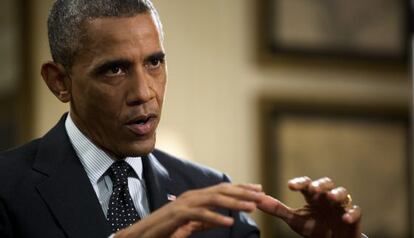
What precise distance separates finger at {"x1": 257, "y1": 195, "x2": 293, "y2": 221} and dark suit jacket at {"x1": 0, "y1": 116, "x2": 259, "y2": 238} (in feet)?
0.71

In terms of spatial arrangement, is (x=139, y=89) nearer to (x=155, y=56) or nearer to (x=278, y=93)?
(x=155, y=56)

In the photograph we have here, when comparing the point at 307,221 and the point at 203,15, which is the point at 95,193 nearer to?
the point at 307,221

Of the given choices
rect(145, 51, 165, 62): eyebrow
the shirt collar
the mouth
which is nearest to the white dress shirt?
the shirt collar

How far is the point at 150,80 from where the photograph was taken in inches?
70.7

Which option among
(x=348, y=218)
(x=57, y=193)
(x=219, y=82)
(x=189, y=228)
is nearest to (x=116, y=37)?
(x=57, y=193)

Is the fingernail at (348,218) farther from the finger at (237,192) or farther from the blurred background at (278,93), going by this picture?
the blurred background at (278,93)

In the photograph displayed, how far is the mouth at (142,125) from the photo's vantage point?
5.86ft

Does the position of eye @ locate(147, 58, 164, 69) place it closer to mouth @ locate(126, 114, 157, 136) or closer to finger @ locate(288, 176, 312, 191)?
mouth @ locate(126, 114, 157, 136)

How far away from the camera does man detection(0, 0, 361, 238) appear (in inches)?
69.2

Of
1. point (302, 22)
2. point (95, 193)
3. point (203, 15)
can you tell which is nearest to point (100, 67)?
point (95, 193)

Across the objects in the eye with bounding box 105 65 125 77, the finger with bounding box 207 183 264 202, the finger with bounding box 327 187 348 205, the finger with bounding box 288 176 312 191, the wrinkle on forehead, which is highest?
the wrinkle on forehead

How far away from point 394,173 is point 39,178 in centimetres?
242

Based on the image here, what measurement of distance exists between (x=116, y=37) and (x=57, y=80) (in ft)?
0.75

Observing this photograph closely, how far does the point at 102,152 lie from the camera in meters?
1.89
